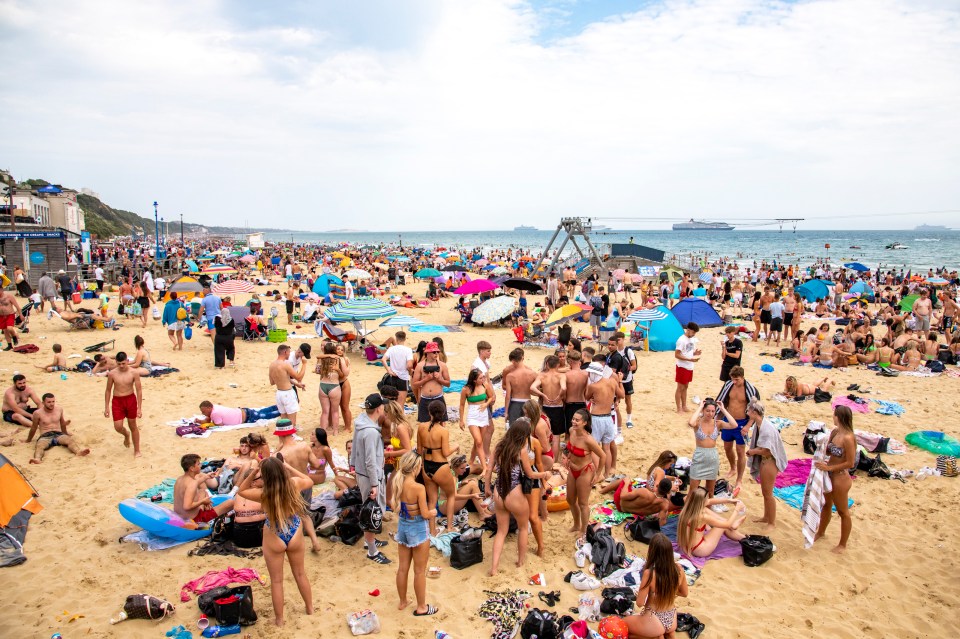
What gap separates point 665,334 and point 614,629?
35.1 feet

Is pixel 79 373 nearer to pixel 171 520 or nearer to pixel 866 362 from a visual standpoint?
pixel 171 520

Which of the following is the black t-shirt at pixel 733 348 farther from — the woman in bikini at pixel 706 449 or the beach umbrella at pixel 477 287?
the beach umbrella at pixel 477 287

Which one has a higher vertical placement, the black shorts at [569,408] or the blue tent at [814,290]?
the blue tent at [814,290]

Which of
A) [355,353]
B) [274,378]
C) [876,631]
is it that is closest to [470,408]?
[274,378]

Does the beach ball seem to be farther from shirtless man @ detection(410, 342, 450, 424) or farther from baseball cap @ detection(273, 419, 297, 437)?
baseball cap @ detection(273, 419, 297, 437)

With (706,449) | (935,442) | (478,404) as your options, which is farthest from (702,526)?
(935,442)

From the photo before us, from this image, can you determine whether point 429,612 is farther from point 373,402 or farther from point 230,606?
point 373,402

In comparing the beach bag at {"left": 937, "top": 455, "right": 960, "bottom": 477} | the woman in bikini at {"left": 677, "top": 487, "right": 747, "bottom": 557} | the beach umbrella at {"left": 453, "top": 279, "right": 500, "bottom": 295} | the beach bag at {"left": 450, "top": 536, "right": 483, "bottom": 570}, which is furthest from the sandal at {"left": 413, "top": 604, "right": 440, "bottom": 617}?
the beach umbrella at {"left": 453, "top": 279, "right": 500, "bottom": 295}

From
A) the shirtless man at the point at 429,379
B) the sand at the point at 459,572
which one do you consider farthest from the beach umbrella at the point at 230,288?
the shirtless man at the point at 429,379

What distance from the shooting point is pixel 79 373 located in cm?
1114

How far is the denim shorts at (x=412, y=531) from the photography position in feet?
14.3

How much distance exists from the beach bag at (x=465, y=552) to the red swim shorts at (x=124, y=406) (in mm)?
4988

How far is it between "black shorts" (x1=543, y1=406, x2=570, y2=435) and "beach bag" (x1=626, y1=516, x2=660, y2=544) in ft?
5.42

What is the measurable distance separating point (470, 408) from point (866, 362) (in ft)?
35.5
